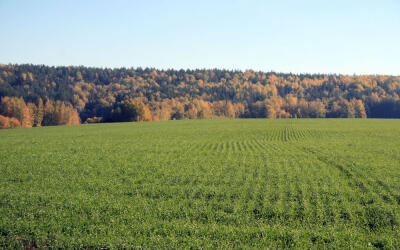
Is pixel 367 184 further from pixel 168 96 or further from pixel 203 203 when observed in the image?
pixel 168 96

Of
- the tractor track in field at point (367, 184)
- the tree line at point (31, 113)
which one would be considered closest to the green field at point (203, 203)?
the tractor track in field at point (367, 184)

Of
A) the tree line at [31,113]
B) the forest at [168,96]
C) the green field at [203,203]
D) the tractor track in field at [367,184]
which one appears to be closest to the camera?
the green field at [203,203]

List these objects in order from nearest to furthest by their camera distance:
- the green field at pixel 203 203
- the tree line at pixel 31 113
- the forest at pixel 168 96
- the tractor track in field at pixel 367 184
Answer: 1. the green field at pixel 203 203
2. the tractor track in field at pixel 367 184
3. the tree line at pixel 31 113
4. the forest at pixel 168 96

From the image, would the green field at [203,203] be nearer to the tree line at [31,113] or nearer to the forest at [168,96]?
the forest at [168,96]

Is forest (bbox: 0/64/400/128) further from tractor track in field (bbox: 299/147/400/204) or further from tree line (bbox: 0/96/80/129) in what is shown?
tractor track in field (bbox: 299/147/400/204)

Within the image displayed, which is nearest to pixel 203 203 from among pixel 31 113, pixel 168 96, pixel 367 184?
pixel 367 184

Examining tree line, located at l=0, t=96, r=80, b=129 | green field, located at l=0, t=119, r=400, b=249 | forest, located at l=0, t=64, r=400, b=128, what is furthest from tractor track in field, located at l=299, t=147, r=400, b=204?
tree line, located at l=0, t=96, r=80, b=129

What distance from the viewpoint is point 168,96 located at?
143 metres

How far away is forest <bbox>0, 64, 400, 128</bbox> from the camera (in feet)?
353

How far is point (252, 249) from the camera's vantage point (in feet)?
27.9

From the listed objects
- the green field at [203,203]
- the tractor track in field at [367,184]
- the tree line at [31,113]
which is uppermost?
the tree line at [31,113]

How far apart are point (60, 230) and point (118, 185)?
590cm

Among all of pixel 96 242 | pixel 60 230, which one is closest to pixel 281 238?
pixel 96 242

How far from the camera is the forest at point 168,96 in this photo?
10762 cm
